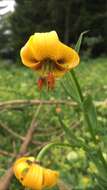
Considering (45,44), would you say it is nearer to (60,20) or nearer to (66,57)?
(66,57)

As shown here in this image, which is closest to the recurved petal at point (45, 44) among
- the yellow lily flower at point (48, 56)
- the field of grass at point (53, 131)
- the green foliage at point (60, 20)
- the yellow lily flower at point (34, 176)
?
the yellow lily flower at point (48, 56)

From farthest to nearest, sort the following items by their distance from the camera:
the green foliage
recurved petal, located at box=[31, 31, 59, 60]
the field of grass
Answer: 1. the green foliage
2. the field of grass
3. recurved petal, located at box=[31, 31, 59, 60]

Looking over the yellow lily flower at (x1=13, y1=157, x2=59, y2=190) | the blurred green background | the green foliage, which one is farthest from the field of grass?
the green foliage

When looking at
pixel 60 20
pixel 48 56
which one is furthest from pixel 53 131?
pixel 60 20

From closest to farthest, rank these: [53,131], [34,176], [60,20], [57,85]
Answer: [34,176] → [53,131] → [57,85] → [60,20]

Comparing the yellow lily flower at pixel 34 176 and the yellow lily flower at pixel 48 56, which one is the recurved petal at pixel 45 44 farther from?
the yellow lily flower at pixel 34 176

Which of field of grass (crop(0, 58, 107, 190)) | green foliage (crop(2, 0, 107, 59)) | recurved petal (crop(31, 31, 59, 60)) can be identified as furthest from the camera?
green foliage (crop(2, 0, 107, 59))

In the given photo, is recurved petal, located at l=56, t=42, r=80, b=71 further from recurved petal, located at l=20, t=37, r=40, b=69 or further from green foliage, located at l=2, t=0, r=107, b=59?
green foliage, located at l=2, t=0, r=107, b=59
